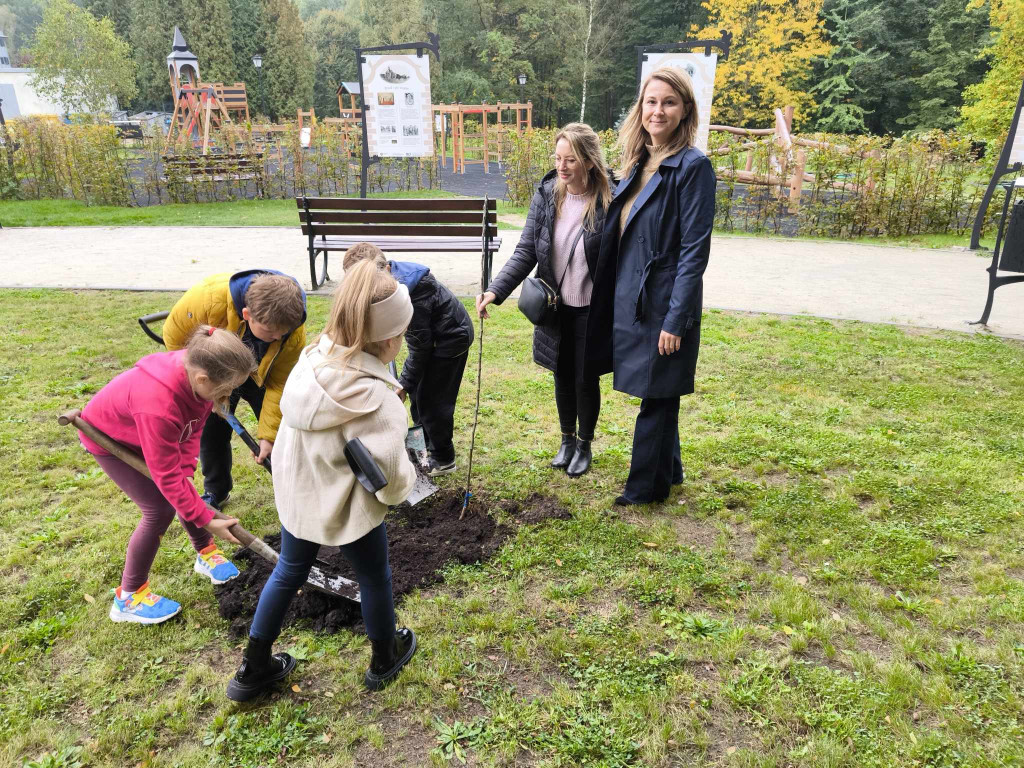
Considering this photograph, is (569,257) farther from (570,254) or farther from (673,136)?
(673,136)

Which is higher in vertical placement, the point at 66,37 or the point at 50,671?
the point at 66,37

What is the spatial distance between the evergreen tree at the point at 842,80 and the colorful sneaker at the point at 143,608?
1303 inches

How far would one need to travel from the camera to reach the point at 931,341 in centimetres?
586

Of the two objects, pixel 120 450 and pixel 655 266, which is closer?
pixel 120 450

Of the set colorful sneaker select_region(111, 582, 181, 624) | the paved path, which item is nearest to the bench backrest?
the paved path

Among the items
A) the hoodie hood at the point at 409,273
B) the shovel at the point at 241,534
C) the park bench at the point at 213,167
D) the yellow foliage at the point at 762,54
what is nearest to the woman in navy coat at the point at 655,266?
the hoodie hood at the point at 409,273

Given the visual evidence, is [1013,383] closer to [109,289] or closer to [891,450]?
[891,450]

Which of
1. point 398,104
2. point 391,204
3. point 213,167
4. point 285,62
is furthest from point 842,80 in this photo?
point 285,62

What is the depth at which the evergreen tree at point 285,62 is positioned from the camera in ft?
144

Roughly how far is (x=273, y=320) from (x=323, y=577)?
1.02 meters

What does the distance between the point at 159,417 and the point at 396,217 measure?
524 centimetres

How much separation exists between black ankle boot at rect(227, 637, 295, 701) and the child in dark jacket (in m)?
1.33

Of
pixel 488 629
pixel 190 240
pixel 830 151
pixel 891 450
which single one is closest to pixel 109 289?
pixel 190 240

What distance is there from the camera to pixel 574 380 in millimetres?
3637
